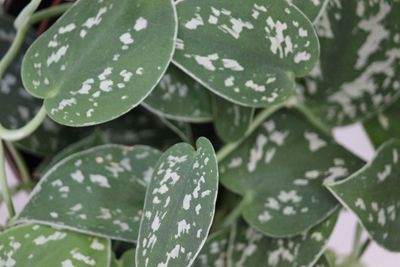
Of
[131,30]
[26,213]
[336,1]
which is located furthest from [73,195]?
[336,1]

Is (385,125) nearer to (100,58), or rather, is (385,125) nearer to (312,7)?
(312,7)

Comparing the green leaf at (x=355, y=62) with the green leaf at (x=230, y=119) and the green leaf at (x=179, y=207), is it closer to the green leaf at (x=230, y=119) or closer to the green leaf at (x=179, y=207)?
the green leaf at (x=230, y=119)

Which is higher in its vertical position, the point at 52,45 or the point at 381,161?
the point at 52,45

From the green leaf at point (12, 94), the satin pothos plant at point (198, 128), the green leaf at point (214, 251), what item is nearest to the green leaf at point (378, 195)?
the satin pothos plant at point (198, 128)

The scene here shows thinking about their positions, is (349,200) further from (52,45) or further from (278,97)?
(52,45)

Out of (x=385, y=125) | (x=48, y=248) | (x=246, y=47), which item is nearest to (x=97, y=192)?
(x=48, y=248)

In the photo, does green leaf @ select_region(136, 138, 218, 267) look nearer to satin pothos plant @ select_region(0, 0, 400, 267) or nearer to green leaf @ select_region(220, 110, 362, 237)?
satin pothos plant @ select_region(0, 0, 400, 267)

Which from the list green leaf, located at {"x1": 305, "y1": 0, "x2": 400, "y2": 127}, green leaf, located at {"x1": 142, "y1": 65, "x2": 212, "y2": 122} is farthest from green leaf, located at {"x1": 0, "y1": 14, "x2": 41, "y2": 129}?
green leaf, located at {"x1": 305, "y1": 0, "x2": 400, "y2": 127}
